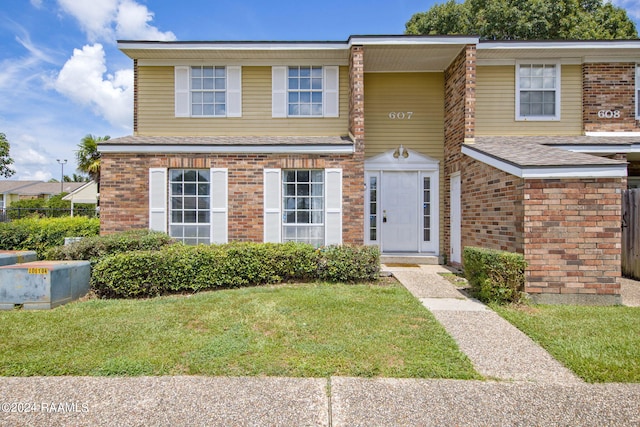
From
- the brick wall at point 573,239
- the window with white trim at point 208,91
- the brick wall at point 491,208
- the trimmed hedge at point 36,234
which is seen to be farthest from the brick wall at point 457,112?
the trimmed hedge at point 36,234

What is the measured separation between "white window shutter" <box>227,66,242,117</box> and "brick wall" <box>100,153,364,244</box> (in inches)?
73.6

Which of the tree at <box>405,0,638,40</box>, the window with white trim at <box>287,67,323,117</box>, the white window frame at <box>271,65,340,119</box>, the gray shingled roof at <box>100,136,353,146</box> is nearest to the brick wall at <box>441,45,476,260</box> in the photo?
the gray shingled roof at <box>100,136,353,146</box>

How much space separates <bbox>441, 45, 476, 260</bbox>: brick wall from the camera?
27.4ft

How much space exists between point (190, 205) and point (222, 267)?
288 cm

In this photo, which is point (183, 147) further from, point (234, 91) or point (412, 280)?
point (412, 280)

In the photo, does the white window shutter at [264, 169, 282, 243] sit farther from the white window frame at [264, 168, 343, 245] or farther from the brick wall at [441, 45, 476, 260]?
the brick wall at [441, 45, 476, 260]

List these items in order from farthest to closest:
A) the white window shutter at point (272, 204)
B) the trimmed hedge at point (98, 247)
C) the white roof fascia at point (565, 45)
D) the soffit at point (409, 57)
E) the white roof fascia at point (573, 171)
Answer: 1. the white roof fascia at point (565, 45)
2. the soffit at point (409, 57)
3. the white window shutter at point (272, 204)
4. the trimmed hedge at point (98, 247)
5. the white roof fascia at point (573, 171)

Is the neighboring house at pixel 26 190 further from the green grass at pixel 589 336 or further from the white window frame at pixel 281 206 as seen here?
the green grass at pixel 589 336

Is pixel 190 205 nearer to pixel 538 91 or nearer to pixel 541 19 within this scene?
pixel 538 91

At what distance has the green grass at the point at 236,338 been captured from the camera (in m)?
3.32

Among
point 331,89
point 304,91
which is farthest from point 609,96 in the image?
point 304,91

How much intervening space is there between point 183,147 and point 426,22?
64.0 ft

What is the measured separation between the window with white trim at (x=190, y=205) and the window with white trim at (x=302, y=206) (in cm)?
192

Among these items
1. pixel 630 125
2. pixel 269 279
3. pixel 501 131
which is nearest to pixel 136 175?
pixel 269 279
